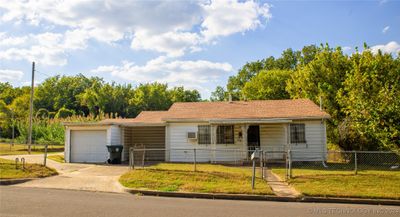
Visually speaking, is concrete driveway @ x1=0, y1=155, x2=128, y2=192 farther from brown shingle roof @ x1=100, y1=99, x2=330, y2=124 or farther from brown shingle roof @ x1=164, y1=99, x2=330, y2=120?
brown shingle roof @ x1=164, y1=99, x2=330, y2=120

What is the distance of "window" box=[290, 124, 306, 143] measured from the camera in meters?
20.8

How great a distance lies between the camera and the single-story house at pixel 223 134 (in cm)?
2058

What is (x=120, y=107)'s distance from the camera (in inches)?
2638

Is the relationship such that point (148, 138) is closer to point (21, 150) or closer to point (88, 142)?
point (88, 142)

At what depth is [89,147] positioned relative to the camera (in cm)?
2144

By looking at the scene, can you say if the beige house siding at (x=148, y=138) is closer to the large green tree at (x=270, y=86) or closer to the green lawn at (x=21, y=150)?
the green lawn at (x=21, y=150)

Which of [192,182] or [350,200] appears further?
[192,182]

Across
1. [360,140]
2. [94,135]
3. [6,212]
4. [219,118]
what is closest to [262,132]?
[219,118]

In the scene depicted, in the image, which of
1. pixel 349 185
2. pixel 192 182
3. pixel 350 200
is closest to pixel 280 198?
pixel 350 200

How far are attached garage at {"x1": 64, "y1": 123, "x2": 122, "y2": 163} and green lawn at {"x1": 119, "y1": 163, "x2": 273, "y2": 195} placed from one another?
7.21m

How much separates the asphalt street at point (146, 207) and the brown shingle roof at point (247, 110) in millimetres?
10593

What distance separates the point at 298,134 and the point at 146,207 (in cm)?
1381

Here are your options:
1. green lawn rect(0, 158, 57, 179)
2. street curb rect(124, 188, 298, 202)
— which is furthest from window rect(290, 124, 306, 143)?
green lawn rect(0, 158, 57, 179)

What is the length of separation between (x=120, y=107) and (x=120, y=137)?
45.8m
